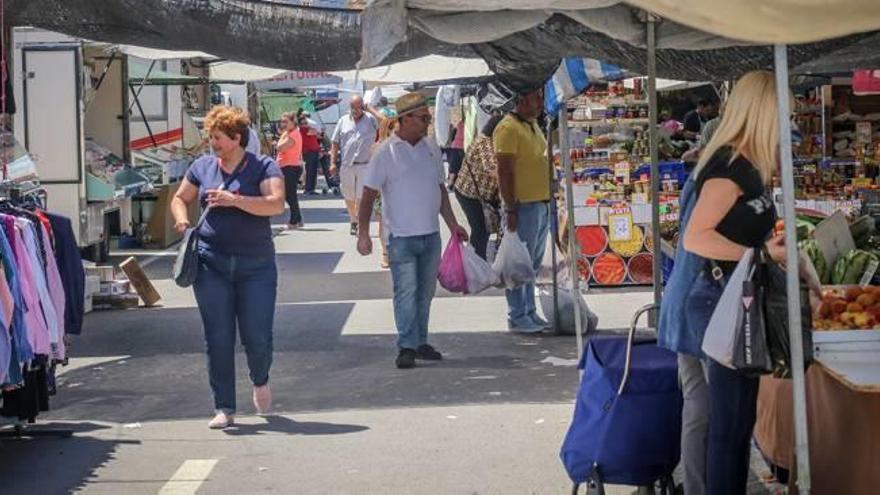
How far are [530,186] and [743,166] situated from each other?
19.7 feet

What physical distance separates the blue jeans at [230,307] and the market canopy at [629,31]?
6.07 feet

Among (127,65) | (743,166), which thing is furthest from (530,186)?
(127,65)

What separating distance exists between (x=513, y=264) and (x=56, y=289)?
13.2 ft

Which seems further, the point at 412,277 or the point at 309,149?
the point at 309,149

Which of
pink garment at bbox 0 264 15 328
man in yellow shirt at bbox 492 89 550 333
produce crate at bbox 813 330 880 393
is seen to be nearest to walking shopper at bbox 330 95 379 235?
man in yellow shirt at bbox 492 89 550 333

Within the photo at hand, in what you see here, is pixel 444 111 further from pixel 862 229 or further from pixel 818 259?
pixel 818 259

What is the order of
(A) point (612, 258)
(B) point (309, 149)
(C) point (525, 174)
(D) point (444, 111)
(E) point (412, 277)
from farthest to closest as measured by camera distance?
(B) point (309, 149), (D) point (444, 111), (A) point (612, 258), (C) point (525, 174), (E) point (412, 277)

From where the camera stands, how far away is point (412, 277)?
397 inches

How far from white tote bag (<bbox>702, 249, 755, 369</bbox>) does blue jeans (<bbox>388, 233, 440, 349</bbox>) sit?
487 centimetres

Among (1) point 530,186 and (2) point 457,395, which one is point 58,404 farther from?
(1) point 530,186

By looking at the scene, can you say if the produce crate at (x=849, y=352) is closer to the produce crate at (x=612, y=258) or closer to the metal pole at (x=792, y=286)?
the metal pole at (x=792, y=286)

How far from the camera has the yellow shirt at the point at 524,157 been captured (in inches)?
445

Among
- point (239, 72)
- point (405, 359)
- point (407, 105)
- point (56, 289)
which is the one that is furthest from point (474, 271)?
point (239, 72)

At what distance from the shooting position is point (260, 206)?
8242 millimetres
